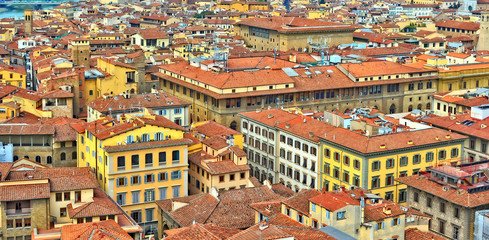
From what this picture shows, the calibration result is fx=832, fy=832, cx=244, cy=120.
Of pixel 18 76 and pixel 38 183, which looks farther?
pixel 18 76

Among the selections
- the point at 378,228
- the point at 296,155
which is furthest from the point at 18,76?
the point at 378,228

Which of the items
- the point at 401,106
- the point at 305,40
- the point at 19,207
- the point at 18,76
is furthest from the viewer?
the point at 305,40

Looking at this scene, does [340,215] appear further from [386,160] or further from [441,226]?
[386,160]

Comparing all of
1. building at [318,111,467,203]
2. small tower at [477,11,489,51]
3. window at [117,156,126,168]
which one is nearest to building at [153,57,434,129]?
building at [318,111,467,203]

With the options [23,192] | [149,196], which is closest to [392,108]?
[149,196]

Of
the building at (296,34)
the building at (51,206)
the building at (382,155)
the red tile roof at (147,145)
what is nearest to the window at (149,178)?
the red tile roof at (147,145)

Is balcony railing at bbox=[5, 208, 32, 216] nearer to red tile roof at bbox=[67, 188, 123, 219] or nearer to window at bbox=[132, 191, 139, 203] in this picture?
red tile roof at bbox=[67, 188, 123, 219]

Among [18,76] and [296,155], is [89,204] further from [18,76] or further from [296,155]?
[18,76]
